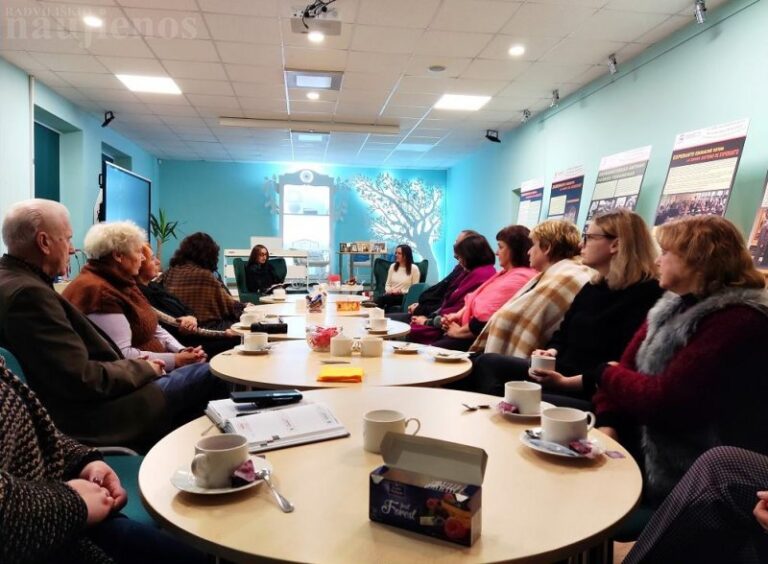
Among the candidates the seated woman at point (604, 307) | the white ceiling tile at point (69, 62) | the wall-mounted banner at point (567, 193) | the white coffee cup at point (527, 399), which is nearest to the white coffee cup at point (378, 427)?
the white coffee cup at point (527, 399)

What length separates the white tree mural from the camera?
10.9 m

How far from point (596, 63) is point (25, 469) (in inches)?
208

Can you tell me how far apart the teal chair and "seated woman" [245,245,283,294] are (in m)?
4.80

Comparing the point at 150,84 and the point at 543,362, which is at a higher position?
the point at 150,84

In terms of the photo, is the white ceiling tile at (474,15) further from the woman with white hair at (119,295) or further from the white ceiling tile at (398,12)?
the woman with white hair at (119,295)

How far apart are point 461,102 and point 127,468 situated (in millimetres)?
5604

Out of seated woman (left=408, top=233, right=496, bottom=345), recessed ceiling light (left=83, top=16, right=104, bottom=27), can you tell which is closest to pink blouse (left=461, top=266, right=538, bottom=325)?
seated woman (left=408, top=233, right=496, bottom=345)

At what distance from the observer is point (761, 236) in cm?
317

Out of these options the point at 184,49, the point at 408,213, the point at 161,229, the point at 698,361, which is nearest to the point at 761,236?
the point at 698,361

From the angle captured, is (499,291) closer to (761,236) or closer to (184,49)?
(761,236)

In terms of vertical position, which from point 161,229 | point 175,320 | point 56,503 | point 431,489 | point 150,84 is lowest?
point 175,320

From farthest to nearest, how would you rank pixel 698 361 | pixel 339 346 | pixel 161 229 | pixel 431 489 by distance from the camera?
pixel 161 229 → pixel 339 346 → pixel 698 361 → pixel 431 489

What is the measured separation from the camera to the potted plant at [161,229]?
9133mm

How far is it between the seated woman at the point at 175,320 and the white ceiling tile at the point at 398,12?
7.52 feet
